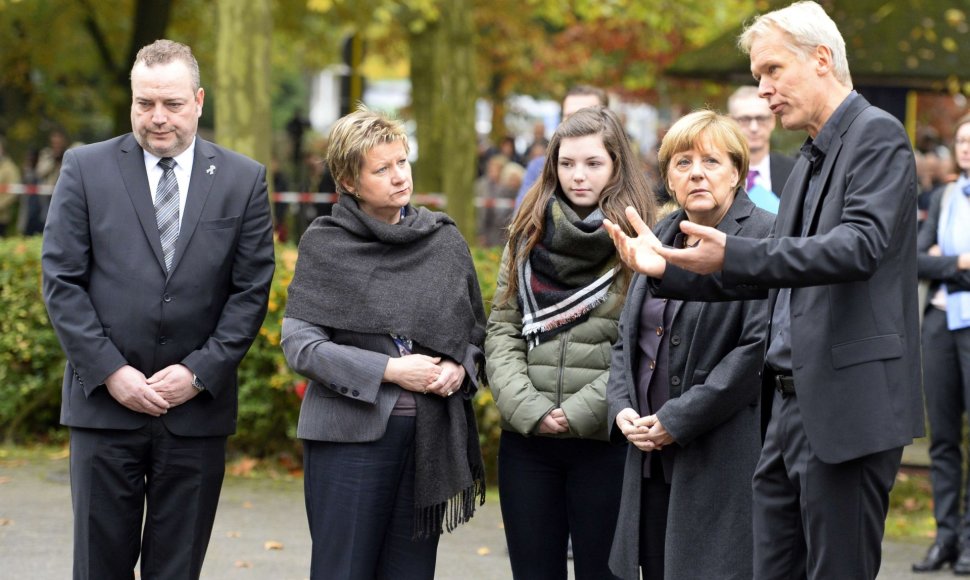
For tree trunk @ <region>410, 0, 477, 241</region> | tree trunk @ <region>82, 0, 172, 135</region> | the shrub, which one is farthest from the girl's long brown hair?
tree trunk @ <region>82, 0, 172, 135</region>

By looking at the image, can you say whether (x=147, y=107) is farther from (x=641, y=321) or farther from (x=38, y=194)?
(x=38, y=194)

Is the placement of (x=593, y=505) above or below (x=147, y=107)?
below

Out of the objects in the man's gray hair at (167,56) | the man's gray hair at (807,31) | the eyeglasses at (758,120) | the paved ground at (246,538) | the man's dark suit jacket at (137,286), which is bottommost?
the paved ground at (246,538)

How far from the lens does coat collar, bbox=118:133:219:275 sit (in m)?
4.96

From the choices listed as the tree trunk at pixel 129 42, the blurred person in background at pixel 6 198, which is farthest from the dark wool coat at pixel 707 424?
the tree trunk at pixel 129 42

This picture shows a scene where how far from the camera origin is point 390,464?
495cm

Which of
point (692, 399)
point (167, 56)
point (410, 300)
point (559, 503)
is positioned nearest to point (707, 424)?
point (692, 399)

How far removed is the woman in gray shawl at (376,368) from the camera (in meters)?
4.91

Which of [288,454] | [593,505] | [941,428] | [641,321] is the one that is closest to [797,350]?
[641,321]

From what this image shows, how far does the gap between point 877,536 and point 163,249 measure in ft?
8.72

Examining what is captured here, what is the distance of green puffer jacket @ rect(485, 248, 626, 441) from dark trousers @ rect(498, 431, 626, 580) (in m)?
0.11

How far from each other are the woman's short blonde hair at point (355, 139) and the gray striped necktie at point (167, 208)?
58cm

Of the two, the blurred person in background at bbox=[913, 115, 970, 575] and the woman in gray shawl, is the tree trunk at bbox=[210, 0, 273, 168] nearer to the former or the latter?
the blurred person in background at bbox=[913, 115, 970, 575]

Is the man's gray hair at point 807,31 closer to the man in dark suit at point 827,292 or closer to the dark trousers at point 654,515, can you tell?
the man in dark suit at point 827,292
